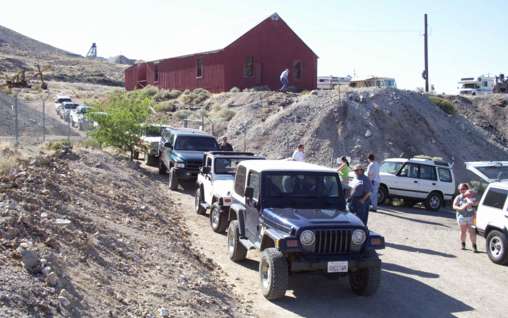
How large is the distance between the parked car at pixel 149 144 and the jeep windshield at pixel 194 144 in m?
3.65

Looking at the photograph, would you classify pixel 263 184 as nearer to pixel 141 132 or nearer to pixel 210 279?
pixel 210 279

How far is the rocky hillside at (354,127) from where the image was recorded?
89.5 feet

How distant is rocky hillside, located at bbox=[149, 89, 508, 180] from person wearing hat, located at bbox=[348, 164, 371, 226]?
13849 millimetres

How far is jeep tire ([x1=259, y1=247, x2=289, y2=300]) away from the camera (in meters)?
8.30

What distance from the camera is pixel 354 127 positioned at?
92.4 feet

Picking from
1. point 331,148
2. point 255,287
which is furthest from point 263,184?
point 331,148

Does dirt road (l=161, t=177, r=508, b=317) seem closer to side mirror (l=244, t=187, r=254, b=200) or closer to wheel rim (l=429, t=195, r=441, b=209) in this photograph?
side mirror (l=244, t=187, r=254, b=200)

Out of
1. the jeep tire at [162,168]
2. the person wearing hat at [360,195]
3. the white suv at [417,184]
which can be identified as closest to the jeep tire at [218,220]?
the person wearing hat at [360,195]

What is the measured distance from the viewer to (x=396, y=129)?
95.9 ft

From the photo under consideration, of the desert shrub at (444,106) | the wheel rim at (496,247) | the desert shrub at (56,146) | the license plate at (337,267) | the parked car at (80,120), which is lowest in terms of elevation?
the wheel rim at (496,247)

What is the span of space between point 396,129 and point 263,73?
14771 mm

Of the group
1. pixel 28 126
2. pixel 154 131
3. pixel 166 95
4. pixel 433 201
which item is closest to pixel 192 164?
pixel 154 131

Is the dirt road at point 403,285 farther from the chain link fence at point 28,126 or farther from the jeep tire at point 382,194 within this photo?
the chain link fence at point 28,126

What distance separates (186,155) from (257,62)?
77.9 feet
